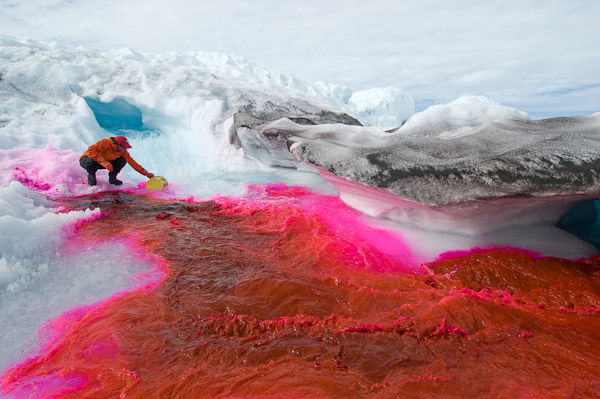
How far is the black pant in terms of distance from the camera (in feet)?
20.0

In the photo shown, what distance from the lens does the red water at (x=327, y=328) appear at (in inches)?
77.8

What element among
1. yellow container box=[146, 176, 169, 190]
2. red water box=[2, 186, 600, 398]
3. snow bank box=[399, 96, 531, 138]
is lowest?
red water box=[2, 186, 600, 398]

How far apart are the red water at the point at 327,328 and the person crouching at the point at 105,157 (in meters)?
2.29

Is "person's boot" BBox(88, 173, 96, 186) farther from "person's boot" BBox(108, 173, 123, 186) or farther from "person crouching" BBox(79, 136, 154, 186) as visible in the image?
"person's boot" BBox(108, 173, 123, 186)

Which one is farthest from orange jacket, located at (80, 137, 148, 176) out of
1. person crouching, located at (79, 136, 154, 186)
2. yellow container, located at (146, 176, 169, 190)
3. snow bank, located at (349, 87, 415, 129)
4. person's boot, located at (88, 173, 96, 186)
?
snow bank, located at (349, 87, 415, 129)

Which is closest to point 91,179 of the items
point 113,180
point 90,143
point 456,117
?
point 113,180

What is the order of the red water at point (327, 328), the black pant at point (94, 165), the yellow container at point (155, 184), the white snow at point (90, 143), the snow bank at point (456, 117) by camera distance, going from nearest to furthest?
1. the red water at point (327, 328)
2. the white snow at point (90, 143)
3. the snow bank at point (456, 117)
4. the black pant at point (94, 165)
5. the yellow container at point (155, 184)

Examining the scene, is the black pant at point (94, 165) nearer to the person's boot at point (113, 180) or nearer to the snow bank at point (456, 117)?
the person's boot at point (113, 180)

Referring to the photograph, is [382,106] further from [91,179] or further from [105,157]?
[91,179]

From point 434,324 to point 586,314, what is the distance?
1565mm

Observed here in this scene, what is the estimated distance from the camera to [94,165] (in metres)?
6.21

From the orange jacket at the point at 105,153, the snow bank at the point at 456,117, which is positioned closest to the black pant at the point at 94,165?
the orange jacket at the point at 105,153

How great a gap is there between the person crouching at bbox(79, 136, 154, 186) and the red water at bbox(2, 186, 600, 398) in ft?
7.51

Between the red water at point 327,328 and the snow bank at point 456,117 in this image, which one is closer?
the red water at point 327,328
